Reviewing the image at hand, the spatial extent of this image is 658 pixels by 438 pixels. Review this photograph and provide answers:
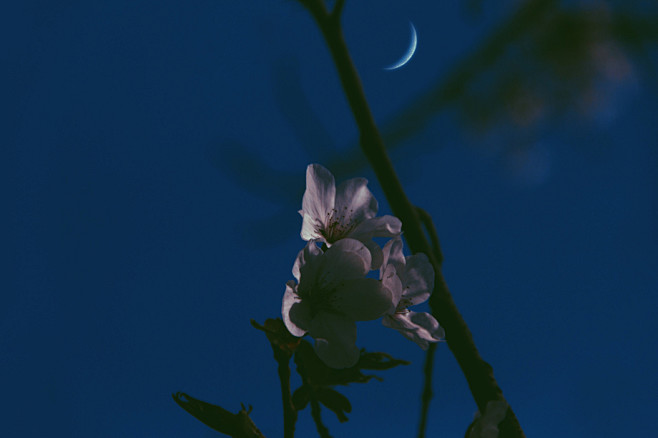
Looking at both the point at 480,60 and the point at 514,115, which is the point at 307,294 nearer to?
the point at 480,60

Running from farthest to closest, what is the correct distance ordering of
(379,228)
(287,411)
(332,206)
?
(332,206) < (379,228) < (287,411)

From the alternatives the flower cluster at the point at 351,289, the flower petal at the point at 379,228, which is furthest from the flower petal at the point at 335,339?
the flower petal at the point at 379,228

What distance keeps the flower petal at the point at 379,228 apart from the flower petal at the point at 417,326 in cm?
10

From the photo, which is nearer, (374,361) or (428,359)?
(374,361)

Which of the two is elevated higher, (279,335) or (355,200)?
(355,200)

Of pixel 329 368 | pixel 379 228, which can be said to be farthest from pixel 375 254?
pixel 329 368

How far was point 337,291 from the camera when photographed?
573mm

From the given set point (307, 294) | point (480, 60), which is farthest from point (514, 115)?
point (307, 294)

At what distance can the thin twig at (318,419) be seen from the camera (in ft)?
1.73

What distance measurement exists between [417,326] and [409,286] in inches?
2.0

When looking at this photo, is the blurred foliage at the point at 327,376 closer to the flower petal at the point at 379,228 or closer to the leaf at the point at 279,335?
the leaf at the point at 279,335

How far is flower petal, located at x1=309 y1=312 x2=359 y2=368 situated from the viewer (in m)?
0.52

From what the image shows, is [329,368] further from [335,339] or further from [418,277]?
[418,277]

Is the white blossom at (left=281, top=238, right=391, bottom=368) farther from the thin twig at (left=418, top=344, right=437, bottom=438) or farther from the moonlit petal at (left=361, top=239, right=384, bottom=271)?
the thin twig at (left=418, top=344, right=437, bottom=438)
